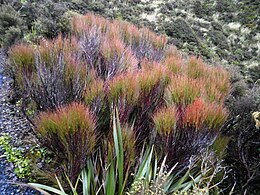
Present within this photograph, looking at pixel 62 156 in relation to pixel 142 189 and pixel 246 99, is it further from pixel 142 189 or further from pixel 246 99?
pixel 246 99

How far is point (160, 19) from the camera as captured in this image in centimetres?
1962

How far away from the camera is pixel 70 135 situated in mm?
2701

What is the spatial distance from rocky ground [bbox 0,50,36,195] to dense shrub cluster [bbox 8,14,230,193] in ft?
1.08

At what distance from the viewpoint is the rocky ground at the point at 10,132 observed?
2816 millimetres

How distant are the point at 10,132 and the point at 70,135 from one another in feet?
4.22

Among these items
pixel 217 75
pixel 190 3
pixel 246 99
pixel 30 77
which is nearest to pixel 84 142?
pixel 30 77

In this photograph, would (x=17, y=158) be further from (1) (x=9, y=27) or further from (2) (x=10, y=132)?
(1) (x=9, y=27)

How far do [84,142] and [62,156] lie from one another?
31 centimetres

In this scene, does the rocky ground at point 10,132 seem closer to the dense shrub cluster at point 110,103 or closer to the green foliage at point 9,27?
the dense shrub cluster at point 110,103

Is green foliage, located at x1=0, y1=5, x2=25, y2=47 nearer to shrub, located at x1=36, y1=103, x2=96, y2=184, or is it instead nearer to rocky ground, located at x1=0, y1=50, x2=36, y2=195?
rocky ground, located at x1=0, y1=50, x2=36, y2=195

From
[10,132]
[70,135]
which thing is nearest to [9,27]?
[10,132]

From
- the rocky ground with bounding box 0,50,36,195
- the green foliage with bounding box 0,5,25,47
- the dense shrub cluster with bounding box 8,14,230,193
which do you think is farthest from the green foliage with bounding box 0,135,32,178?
the green foliage with bounding box 0,5,25,47

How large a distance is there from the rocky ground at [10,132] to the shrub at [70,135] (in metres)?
0.51

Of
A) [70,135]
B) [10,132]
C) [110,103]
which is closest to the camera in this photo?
[70,135]
